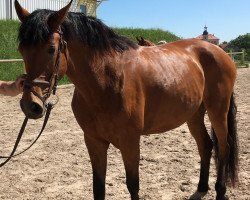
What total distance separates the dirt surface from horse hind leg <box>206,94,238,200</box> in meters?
0.19

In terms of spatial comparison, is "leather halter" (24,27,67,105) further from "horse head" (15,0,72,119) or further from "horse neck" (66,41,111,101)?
"horse neck" (66,41,111,101)

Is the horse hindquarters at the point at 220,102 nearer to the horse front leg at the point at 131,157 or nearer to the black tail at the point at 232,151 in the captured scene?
the black tail at the point at 232,151

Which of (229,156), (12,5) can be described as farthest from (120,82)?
(12,5)

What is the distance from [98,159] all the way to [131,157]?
360mm

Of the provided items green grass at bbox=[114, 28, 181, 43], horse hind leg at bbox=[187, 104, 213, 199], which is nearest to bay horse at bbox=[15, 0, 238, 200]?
horse hind leg at bbox=[187, 104, 213, 199]

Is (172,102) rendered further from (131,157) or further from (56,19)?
(56,19)

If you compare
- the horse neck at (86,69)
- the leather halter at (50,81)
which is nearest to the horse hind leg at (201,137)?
the horse neck at (86,69)

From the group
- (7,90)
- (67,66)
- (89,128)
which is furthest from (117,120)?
(7,90)

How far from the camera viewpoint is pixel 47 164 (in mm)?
4391

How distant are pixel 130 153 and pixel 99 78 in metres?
0.62

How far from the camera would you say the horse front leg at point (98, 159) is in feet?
9.28

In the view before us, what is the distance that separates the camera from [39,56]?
6.95ft

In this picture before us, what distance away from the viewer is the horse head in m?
2.11

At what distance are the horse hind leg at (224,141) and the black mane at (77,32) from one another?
119 centimetres
